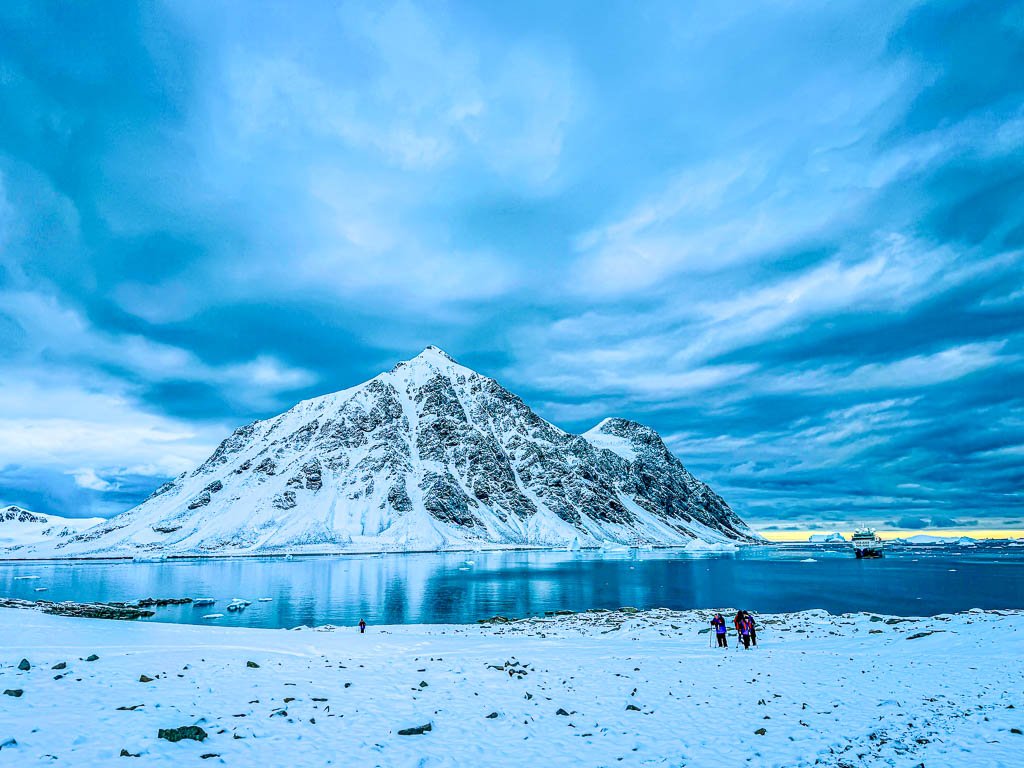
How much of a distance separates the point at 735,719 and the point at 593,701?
4.87 meters

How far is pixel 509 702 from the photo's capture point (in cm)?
2128

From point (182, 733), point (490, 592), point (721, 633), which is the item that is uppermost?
point (182, 733)

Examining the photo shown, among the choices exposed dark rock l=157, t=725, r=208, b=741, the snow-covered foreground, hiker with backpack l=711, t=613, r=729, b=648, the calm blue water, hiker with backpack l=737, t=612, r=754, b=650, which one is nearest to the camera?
exposed dark rock l=157, t=725, r=208, b=741

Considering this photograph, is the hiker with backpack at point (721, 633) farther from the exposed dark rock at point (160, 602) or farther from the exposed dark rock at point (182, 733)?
the exposed dark rock at point (160, 602)

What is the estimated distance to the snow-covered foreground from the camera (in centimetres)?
1581

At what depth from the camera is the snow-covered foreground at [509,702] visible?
15.8m

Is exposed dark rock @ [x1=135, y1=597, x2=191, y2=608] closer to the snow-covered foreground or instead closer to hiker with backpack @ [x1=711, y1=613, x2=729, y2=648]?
the snow-covered foreground

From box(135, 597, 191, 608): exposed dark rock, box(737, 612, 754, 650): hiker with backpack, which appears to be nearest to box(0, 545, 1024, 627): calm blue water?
box(135, 597, 191, 608): exposed dark rock

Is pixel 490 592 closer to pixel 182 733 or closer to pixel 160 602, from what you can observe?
pixel 160 602

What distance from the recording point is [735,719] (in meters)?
19.3


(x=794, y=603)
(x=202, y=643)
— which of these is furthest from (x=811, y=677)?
(x=794, y=603)

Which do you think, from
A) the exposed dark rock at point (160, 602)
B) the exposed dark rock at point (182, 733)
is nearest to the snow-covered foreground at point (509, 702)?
the exposed dark rock at point (182, 733)

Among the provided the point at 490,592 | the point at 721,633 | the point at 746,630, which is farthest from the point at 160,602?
the point at 746,630

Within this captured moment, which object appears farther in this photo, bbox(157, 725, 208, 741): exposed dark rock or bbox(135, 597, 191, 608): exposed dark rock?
bbox(135, 597, 191, 608): exposed dark rock
